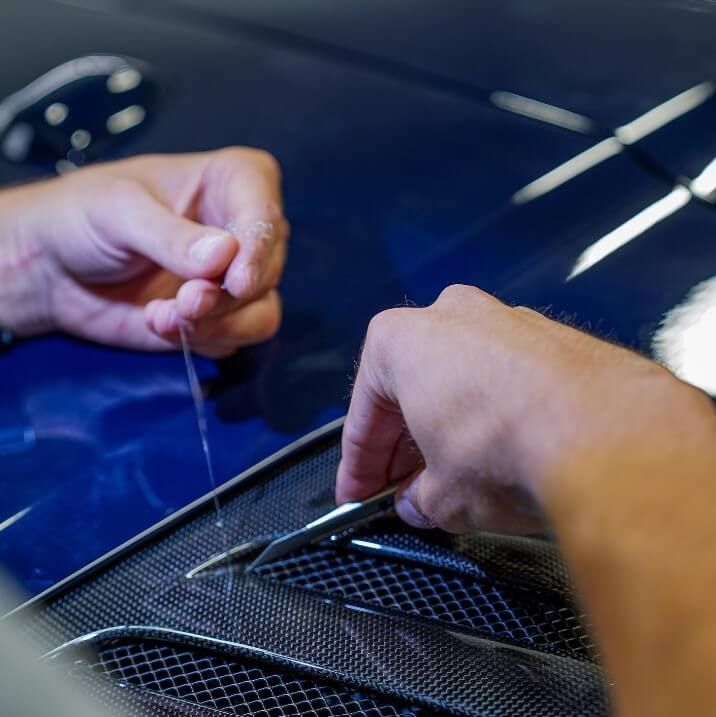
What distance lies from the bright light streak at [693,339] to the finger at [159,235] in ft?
1.07

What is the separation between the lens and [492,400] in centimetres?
48

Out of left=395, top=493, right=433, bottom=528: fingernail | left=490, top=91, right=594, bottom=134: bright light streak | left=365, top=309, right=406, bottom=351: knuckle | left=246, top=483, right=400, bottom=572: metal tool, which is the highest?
left=365, top=309, right=406, bottom=351: knuckle

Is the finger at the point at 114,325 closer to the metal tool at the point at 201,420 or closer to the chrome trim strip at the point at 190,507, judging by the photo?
the metal tool at the point at 201,420

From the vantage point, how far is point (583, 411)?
45cm

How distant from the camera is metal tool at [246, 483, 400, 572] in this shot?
2.17 feet

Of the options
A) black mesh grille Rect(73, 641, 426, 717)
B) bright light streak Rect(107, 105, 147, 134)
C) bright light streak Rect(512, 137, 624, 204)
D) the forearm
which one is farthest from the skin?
bright light streak Rect(107, 105, 147, 134)

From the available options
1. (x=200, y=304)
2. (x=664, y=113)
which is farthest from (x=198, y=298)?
(x=664, y=113)

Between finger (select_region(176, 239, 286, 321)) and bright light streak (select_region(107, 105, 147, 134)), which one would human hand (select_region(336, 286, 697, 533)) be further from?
bright light streak (select_region(107, 105, 147, 134))

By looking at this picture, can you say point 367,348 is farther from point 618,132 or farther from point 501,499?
point 618,132

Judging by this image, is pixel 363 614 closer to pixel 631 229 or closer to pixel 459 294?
pixel 459 294

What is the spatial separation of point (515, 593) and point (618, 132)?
50cm

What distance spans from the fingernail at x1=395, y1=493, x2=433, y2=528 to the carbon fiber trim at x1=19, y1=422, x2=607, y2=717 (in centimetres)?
1

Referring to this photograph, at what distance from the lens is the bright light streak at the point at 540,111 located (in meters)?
0.96

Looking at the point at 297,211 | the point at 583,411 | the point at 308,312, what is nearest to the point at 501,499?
the point at 583,411
